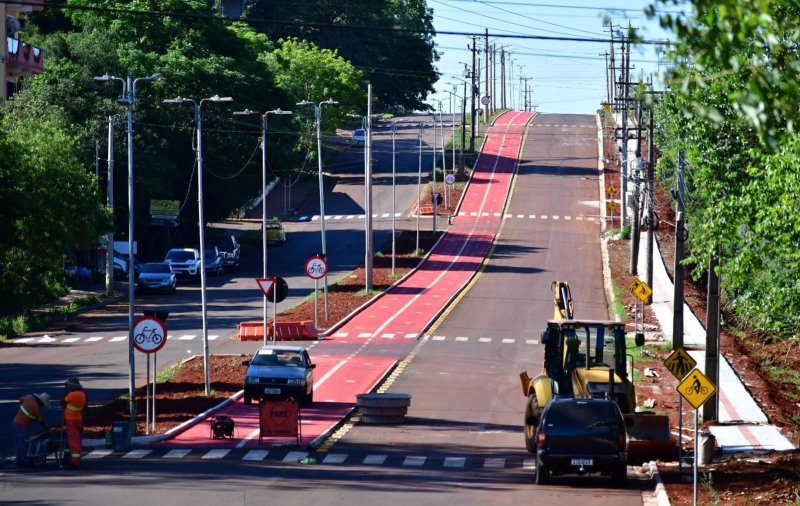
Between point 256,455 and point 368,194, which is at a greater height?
point 368,194

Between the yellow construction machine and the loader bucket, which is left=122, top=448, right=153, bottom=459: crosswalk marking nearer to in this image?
the yellow construction machine

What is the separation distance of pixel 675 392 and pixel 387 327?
16.2m

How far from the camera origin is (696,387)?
22.0 metres

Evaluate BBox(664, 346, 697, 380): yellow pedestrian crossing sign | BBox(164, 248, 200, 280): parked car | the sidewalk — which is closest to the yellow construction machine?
BBox(664, 346, 697, 380): yellow pedestrian crossing sign

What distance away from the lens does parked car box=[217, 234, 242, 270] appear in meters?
71.8

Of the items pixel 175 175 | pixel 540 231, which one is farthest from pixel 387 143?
pixel 175 175

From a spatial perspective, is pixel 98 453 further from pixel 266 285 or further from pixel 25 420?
pixel 266 285

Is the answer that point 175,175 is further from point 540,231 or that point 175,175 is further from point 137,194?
point 540,231

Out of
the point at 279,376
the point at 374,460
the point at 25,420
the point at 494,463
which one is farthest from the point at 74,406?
the point at 279,376

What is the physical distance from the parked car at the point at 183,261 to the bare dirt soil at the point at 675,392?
8358mm

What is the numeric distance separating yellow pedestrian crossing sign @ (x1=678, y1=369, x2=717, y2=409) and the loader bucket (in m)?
2.56

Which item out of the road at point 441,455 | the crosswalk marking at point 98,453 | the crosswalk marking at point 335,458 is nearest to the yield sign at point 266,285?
the road at point 441,455

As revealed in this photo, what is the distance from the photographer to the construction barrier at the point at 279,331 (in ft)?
158

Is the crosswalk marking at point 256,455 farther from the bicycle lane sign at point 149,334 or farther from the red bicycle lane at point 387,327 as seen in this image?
the bicycle lane sign at point 149,334
